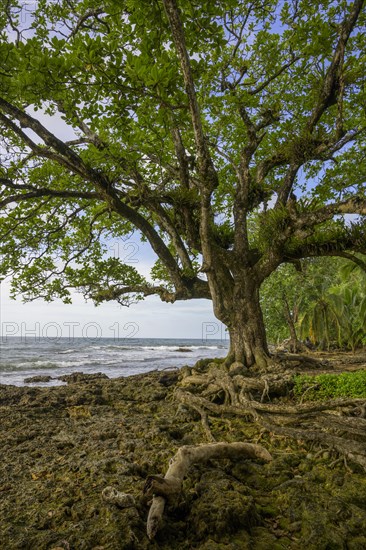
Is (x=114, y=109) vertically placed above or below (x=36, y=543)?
above

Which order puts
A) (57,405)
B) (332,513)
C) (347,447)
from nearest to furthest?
(332,513), (347,447), (57,405)

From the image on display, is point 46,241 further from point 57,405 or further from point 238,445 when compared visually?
point 238,445

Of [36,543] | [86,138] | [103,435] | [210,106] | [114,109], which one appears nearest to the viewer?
[36,543]

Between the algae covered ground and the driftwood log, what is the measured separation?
0.12 metres

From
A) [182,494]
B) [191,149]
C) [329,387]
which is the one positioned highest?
[191,149]

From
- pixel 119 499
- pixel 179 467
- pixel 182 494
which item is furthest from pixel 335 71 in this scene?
pixel 119 499

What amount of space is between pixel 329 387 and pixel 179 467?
4447 millimetres

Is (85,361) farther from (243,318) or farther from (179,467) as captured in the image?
(179,467)

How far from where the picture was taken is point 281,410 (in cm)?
529

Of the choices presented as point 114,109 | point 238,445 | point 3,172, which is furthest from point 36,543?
point 3,172

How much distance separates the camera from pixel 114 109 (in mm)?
5695

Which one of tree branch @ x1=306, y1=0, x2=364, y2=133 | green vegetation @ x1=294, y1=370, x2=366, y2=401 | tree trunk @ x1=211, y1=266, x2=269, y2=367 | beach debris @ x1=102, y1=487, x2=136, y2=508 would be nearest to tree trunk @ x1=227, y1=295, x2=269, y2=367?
tree trunk @ x1=211, y1=266, x2=269, y2=367

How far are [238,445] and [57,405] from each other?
5.35 meters

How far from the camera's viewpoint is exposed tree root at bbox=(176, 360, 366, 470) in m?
4.37
